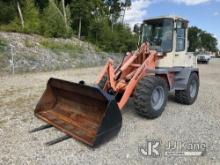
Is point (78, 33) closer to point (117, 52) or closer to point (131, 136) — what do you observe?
point (117, 52)

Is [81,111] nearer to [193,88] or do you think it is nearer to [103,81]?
[103,81]

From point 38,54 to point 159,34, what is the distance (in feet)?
31.4

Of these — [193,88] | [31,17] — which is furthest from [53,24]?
[193,88]

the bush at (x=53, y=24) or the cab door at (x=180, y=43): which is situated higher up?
the bush at (x=53, y=24)

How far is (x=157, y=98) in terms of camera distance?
5.68 m

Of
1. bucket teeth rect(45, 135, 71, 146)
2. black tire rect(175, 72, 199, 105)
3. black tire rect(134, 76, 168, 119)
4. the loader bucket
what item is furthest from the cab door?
bucket teeth rect(45, 135, 71, 146)

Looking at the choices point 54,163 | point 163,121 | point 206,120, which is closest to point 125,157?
point 54,163

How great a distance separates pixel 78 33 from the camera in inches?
973

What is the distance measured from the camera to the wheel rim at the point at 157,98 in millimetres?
5508

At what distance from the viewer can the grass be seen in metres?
16.2

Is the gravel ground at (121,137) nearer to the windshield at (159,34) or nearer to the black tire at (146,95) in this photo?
the black tire at (146,95)

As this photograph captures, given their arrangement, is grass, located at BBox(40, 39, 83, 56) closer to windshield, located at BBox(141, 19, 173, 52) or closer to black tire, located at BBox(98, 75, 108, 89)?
windshield, located at BBox(141, 19, 173, 52)

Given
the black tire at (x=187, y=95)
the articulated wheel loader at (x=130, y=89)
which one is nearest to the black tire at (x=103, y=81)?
the articulated wheel loader at (x=130, y=89)

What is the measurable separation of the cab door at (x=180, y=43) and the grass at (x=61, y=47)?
10751mm
